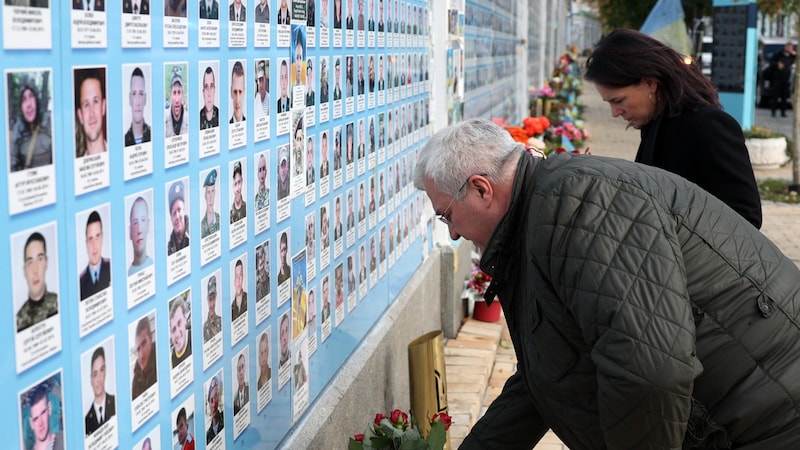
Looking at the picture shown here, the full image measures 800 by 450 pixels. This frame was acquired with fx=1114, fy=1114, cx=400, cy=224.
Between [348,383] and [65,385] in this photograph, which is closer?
[65,385]

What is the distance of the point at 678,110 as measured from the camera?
3.80 metres

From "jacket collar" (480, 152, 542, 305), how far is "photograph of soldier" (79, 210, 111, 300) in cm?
92

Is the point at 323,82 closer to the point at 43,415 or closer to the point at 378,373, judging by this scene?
the point at 378,373

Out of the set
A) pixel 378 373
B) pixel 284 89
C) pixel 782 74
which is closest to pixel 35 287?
pixel 284 89

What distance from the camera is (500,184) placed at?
2.59m

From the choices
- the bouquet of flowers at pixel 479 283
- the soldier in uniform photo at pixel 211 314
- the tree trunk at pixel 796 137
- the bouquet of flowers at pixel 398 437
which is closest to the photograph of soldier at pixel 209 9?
the soldier in uniform photo at pixel 211 314

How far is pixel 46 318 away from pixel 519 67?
524 inches

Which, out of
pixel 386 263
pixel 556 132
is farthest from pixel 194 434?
pixel 556 132

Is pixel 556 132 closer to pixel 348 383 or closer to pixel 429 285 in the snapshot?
pixel 429 285

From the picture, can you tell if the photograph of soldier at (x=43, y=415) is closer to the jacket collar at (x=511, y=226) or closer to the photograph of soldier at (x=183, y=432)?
the photograph of soldier at (x=183, y=432)

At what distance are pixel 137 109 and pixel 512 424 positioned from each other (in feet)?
5.11

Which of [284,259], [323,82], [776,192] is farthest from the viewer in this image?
[776,192]

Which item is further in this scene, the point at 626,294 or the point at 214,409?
the point at 214,409

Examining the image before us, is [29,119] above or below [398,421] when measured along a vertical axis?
above
